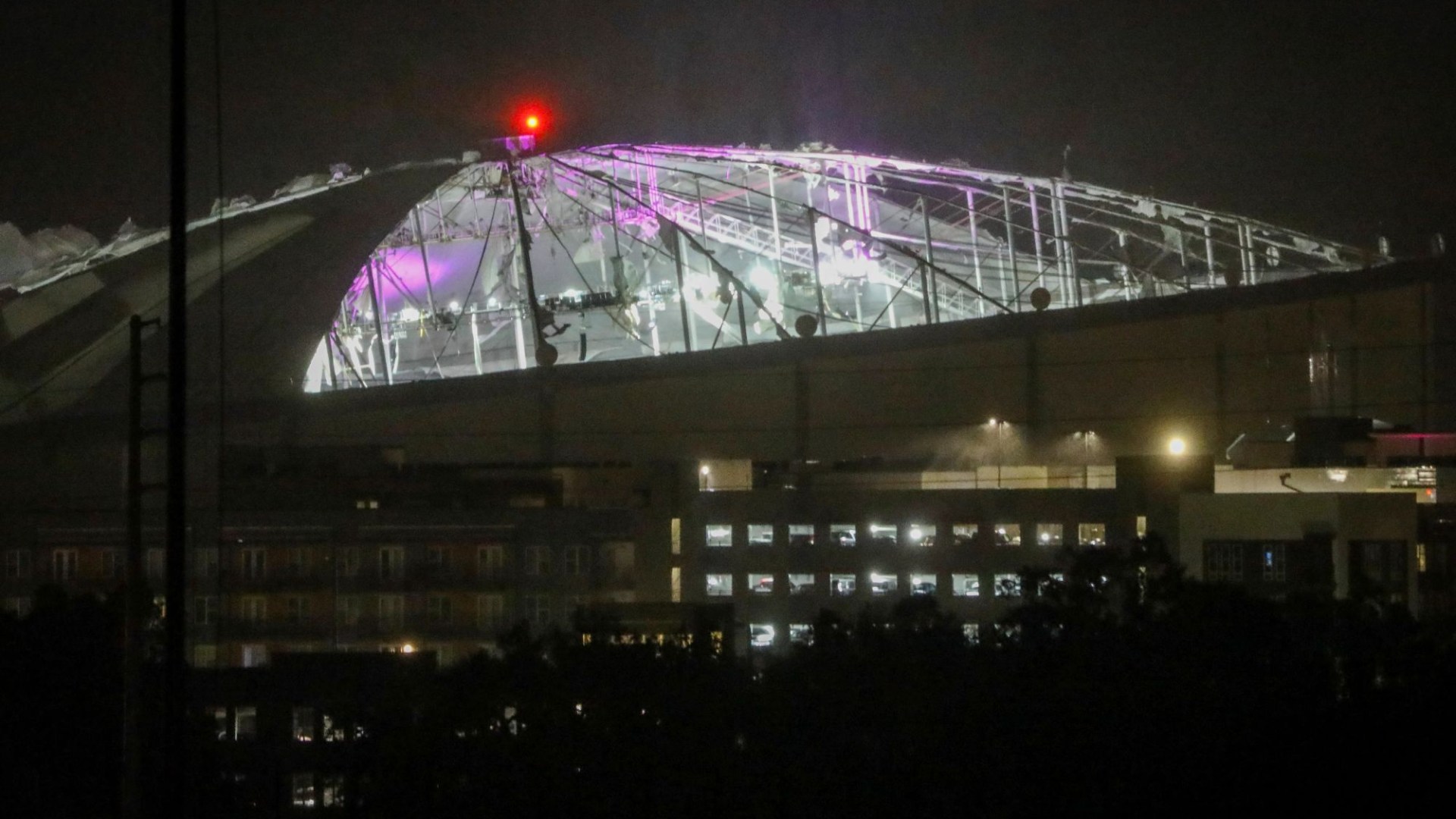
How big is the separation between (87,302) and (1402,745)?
24.0 m

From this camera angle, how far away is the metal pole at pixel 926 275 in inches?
1109

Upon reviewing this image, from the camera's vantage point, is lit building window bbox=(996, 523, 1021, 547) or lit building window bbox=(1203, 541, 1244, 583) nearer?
lit building window bbox=(1203, 541, 1244, 583)

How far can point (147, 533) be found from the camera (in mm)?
25094

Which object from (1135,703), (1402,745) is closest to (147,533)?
(1135,703)

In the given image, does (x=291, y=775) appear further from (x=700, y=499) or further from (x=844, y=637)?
(x=700, y=499)


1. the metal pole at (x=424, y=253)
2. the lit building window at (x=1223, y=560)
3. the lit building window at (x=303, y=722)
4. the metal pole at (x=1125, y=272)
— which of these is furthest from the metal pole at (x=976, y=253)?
the lit building window at (x=303, y=722)

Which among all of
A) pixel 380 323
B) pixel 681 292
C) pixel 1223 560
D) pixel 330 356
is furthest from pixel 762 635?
pixel 330 356

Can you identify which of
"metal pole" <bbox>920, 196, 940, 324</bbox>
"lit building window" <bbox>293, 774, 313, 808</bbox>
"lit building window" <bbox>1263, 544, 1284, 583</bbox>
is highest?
"metal pole" <bbox>920, 196, 940, 324</bbox>

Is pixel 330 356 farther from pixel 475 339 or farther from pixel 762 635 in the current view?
pixel 762 635

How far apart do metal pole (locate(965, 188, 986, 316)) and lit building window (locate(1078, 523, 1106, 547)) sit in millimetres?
4346

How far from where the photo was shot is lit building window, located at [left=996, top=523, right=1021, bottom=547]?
28422mm

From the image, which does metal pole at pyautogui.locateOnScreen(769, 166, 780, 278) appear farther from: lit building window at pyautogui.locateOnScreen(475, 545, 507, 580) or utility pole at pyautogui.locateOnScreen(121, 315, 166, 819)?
utility pole at pyautogui.locateOnScreen(121, 315, 166, 819)

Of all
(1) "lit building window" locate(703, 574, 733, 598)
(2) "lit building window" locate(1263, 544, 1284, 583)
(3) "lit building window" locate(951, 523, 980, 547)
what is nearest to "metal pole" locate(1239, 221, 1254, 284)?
(2) "lit building window" locate(1263, 544, 1284, 583)

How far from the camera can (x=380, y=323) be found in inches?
1104
